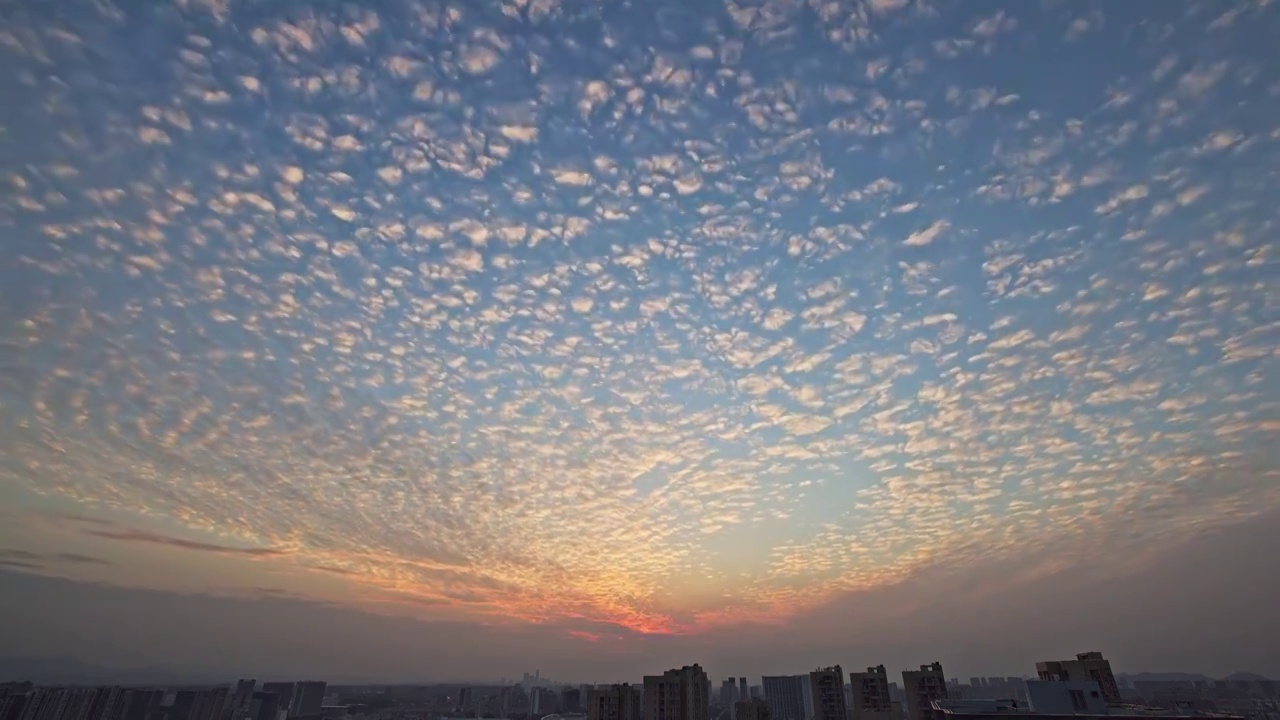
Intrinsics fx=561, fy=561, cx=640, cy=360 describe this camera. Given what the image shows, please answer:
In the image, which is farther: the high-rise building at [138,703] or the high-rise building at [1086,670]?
the high-rise building at [138,703]

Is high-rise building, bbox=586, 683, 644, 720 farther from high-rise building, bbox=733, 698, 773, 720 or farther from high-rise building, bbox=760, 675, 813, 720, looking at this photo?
high-rise building, bbox=760, 675, 813, 720

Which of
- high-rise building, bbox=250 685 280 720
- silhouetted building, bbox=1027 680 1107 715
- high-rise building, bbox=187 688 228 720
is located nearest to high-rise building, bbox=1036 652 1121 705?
silhouetted building, bbox=1027 680 1107 715

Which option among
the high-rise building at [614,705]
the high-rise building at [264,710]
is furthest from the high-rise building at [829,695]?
the high-rise building at [264,710]

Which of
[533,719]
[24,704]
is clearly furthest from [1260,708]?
[24,704]

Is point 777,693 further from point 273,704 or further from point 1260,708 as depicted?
point 273,704

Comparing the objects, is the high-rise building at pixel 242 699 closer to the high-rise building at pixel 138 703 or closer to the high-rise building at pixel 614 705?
the high-rise building at pixel 138 703

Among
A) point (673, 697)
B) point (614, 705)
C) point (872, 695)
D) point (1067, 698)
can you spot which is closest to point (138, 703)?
point (614, 705)

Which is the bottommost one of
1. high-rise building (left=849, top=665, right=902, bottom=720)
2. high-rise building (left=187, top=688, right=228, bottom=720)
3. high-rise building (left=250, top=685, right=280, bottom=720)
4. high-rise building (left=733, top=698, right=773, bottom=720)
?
high-rise building (left=250, top=685, right=280, bottom=720)
